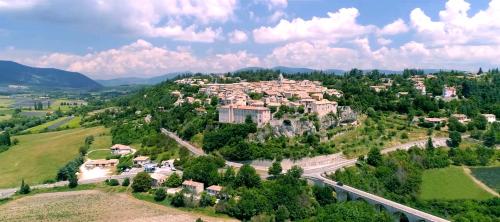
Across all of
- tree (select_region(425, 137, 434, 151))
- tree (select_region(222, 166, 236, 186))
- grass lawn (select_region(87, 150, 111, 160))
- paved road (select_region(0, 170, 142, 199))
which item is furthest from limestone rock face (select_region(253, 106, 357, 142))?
grass lawn (select_region(87, 150, 111, 160))

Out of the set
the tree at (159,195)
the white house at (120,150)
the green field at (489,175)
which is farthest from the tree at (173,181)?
the green field at (489,175)

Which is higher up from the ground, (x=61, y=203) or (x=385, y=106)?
(x=385, y=106)

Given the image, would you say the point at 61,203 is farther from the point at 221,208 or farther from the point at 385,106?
the point at 385,106

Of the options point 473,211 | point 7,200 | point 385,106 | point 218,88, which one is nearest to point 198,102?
point 218,88

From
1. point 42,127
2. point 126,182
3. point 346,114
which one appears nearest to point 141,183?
point 126,182

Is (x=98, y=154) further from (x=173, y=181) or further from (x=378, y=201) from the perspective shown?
(x=378, y=201)

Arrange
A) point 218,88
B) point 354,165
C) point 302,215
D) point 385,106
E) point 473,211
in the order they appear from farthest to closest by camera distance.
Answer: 1. point 218,88
2. point 385,106
3. point 354,165
4. point 302,215
5. point 473,211

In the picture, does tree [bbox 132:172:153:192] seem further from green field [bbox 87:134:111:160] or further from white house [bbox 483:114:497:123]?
white house [bbox 483:114:497:123]
